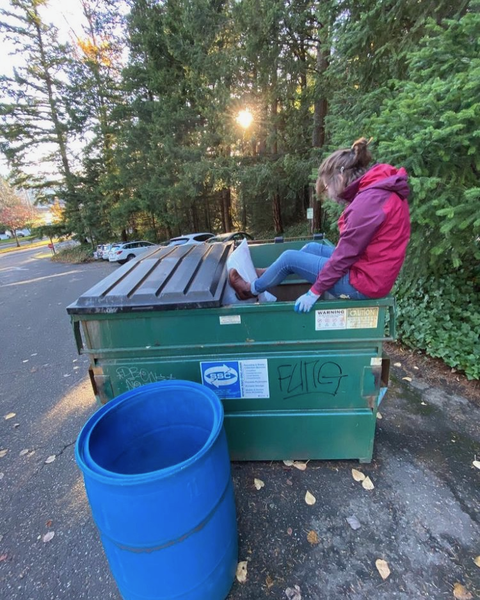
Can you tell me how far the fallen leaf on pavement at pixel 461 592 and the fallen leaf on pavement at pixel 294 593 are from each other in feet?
2.57

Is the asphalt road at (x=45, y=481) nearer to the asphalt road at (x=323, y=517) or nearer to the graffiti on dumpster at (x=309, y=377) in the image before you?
the asphalt road at (x=323, y=517)

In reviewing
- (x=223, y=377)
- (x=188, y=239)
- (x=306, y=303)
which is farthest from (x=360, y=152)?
(x=188, y=239)

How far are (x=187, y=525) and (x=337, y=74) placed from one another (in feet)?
19.5

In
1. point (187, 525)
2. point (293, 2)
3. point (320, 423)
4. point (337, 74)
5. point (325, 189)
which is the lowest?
point (320, 423)

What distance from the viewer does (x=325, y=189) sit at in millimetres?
2121

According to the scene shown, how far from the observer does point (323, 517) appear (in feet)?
6.60

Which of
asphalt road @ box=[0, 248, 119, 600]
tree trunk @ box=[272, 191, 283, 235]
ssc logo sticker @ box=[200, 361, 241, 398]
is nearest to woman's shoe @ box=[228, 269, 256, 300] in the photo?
ssc logo sticker @ box=[200, 361, 241, 398]

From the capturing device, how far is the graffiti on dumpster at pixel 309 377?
2014mm

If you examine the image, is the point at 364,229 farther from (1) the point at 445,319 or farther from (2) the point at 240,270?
(1) the point at 445,319

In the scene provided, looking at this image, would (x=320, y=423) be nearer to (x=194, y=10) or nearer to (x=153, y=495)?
(x=153, y=495)

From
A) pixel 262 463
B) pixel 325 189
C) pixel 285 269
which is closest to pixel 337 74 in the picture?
pixel 325 189

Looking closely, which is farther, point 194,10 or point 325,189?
point 194,10

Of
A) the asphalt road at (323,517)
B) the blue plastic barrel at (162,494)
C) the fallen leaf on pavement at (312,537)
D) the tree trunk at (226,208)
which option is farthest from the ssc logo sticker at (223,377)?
the tree trunk at (226,208)

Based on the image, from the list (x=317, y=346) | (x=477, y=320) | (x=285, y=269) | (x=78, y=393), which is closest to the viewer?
(x=317, y=346)
